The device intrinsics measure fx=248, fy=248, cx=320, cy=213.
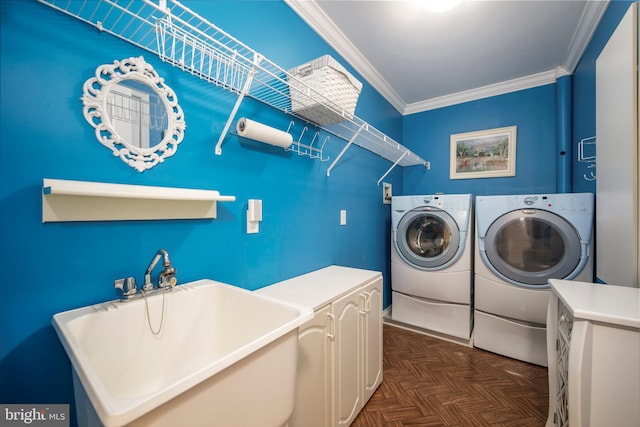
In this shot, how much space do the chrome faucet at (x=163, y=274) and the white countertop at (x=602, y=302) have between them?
1518mm

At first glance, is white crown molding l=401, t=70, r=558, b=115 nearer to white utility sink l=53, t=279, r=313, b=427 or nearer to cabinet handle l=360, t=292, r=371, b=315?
cabinet handle l=360, t=292, r=371, b=315

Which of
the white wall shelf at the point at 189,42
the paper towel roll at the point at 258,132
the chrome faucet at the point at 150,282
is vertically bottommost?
the chrome faucet at the point at 150,282

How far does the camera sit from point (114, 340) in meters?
0.81

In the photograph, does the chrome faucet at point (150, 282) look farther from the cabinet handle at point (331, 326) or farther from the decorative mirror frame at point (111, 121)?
the cabinet handle at point (331, 326)

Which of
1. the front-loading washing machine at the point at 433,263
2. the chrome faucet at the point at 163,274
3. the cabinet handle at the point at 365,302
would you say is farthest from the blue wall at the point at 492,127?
the chrome faucet at the point at 163,274

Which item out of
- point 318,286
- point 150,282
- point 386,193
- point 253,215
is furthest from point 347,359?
point 386,193

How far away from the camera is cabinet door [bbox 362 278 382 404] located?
1556 millimetres

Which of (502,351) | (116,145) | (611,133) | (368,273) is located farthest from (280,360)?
(502,351)

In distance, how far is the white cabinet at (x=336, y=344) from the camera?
1.12 metres

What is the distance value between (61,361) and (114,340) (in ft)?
0.51

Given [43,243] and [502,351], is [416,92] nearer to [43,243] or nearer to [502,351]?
[502,351]

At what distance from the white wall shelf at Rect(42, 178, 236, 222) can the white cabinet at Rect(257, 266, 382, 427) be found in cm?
64

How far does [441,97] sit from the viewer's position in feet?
10.3

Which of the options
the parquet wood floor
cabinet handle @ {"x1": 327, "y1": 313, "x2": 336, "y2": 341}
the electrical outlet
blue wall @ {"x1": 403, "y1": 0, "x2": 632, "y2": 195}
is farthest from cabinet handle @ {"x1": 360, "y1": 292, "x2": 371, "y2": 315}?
blue wall @ {"x1": 403, "y1": 0, "x2": 632, "y2": 195}
